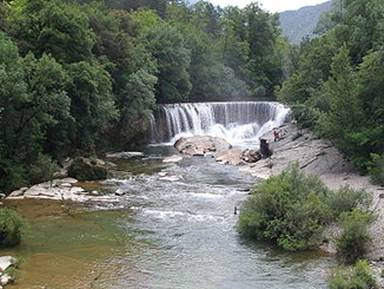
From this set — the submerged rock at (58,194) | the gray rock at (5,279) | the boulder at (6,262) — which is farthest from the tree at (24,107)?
the gray rock at (5,279)

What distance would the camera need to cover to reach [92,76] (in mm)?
37875

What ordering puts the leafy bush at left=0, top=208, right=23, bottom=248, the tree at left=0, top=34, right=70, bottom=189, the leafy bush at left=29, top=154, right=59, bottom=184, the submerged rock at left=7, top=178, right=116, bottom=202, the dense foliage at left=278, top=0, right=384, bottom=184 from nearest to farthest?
the leafy bush at left=0, top=208, right=23, bottom=248 < the submerged rock at left=7, top=178, right=116, bottom=202 < the tree at left=0, top=34, right=70, bottom=189 < the dense foliage at left=278, top=0, right=384, bottom=184 < the leafy bush at left=29, top=154, right=59, bottom=184

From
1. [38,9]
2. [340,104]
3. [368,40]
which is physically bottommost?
[340,104]

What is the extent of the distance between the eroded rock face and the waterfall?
4144 millimetres

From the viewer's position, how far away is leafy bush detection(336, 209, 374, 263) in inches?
815

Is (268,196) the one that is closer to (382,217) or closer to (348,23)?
(382,217)

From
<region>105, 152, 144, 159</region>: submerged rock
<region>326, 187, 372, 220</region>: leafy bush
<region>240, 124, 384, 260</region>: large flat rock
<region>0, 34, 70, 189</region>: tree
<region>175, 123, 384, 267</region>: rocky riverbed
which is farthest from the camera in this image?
<region>105, 152, 144, 159</region>: submerged rock

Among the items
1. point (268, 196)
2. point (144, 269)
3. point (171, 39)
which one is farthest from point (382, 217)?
point (171, 39)

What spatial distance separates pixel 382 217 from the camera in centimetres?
2341

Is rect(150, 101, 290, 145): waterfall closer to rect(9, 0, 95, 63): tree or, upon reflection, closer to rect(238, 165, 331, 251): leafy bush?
rect(9, 0, 95, 63): tree

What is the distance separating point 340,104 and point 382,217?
10.8m

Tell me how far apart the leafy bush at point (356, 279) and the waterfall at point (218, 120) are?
120 feet

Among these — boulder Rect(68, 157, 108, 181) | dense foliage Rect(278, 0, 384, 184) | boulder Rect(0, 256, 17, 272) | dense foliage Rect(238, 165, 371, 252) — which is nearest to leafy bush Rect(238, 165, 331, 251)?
dense foliage Rect(238, 165, 371, 252)

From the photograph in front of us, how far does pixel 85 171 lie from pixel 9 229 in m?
13.7
